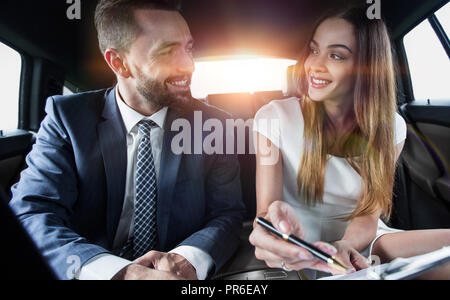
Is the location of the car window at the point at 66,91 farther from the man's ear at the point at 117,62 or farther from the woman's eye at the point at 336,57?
the woman's eye at the point at 336,57

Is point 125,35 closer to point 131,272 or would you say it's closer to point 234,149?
point 234,149

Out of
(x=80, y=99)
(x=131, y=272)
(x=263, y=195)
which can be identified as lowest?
(x=131, y=272)

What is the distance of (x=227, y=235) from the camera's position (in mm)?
770

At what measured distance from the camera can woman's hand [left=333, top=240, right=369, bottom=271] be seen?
630 millimetres

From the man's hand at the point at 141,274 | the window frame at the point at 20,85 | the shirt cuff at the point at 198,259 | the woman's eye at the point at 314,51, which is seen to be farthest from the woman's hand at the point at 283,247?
the window frame at the point at 20,85

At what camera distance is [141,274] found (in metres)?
0.58

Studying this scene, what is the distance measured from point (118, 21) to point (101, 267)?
0.57 meters

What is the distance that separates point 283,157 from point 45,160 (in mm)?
657

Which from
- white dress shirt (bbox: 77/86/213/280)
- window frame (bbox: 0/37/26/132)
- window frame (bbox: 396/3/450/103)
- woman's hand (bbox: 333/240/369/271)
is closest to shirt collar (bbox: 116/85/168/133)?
white dress shirt (bbox: 77/86/213/280)

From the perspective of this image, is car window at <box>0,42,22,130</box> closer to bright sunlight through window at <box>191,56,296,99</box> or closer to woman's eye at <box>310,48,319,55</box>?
bright sunlight through window at <box>191,56,296,99</box>

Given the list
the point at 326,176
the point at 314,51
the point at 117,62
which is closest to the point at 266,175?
the point at 326,176

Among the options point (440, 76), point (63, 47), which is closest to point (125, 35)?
point (63, 47)

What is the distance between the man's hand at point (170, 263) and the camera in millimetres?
633
